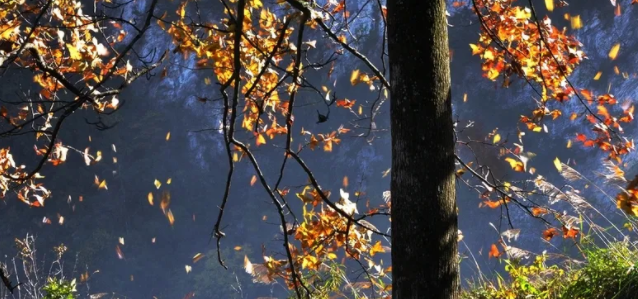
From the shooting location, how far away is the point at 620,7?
12.1 metres

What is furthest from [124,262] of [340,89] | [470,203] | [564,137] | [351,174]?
[564,137]

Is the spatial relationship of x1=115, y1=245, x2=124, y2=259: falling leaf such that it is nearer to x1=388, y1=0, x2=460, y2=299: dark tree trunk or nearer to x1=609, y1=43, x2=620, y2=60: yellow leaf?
x1=609, y1=43, x2=620, y2=60: yellow leaf

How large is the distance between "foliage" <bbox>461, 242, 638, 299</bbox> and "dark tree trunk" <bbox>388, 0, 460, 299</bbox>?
1205 mm

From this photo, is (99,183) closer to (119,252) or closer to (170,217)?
(119,252)

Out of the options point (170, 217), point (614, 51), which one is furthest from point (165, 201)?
point (614, 51)

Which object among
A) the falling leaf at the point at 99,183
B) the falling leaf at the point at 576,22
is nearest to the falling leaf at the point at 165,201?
the falling leaf at the point at 99,183

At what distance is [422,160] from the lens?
1.74 m

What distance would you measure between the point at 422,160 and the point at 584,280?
4.94 feet

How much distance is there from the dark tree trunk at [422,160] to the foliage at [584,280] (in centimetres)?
121

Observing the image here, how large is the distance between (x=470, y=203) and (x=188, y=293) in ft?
24.7

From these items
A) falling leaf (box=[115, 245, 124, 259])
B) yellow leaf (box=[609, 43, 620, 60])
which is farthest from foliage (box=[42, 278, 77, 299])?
yellow leaf (box=[609, 43, 620, 60])

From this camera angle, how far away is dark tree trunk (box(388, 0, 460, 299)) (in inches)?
67.2

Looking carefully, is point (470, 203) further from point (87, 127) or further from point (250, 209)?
point (87, 127)

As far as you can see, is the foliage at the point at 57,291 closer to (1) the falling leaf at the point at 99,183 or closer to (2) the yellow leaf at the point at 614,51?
(1) the falling leaf at the point at 99,183
